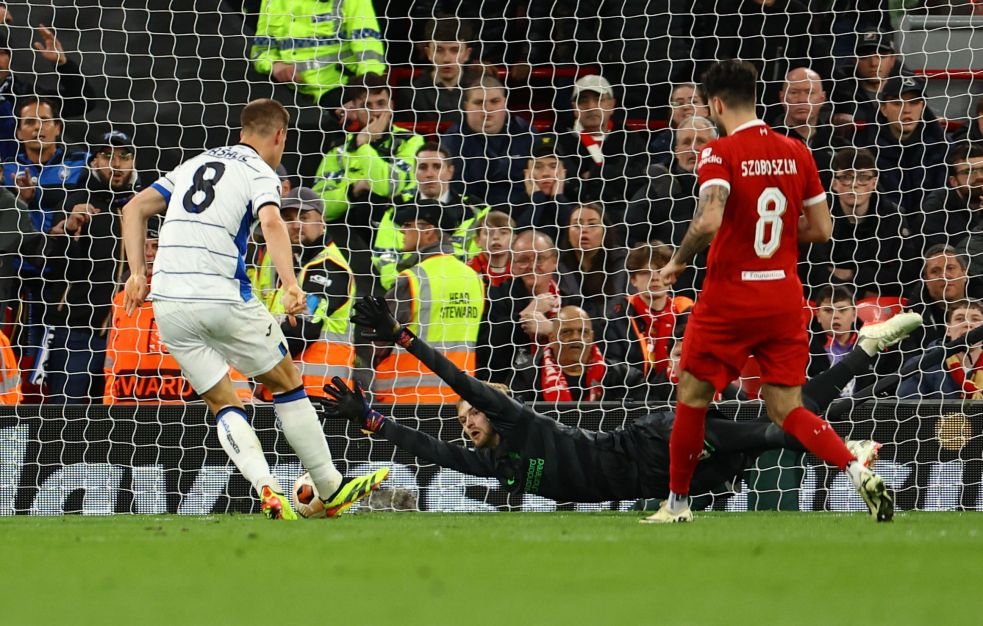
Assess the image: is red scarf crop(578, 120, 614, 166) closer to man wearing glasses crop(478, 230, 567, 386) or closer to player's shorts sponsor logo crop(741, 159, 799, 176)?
man wearing glasses crop(478, 230, 567, 386)

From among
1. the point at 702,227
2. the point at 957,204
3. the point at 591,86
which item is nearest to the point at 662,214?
the point at 591,86

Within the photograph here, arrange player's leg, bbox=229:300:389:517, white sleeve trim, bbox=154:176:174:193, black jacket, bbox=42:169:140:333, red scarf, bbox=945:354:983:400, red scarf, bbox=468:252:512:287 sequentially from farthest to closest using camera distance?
→ black jacket, bbox=42:169:140:333 → red scarf, bbox=468:252:512:287 → red scarf, bbox=945:354:983:400 → white sleeve trim, bbox=154:176:174:193 → player's leg, bbox=229:300:389:517

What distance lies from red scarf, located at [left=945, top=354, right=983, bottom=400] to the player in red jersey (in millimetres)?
2763

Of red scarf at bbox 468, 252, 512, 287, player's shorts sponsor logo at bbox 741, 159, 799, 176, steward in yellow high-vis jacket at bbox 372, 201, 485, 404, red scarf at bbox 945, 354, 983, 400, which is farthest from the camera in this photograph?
red scarf at bbox 468, 252, 512, 287

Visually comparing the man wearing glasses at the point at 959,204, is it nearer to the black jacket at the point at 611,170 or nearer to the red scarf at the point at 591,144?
the black jacket at the point at 611,170

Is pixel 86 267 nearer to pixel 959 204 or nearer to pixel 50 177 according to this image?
pixel 50 177

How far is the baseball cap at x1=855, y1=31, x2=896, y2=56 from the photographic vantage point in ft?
33.3

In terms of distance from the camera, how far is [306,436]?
664 cm

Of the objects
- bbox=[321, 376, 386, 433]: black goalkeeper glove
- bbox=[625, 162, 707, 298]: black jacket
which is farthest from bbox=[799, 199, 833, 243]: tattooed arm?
bbox=[625, 162, 707, 298]: black jacket

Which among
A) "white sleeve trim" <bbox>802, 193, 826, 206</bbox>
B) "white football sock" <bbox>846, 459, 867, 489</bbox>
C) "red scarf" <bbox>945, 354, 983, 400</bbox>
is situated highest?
"white sleeve trim" <bbox>802, 193, 826, 206</bbox>

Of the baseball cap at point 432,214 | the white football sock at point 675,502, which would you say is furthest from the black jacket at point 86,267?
the white football sock at point 675,502

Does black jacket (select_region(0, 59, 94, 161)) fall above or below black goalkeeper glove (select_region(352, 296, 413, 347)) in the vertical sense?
above

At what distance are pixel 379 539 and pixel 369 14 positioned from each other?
563 centimetres

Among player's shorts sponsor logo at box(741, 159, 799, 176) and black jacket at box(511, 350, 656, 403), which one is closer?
player's shorts sponsor logo at box(741, 159, 799, 176)
